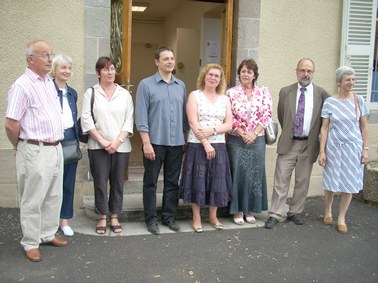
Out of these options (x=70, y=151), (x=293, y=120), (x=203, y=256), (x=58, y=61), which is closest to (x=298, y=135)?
(x=293, y=120)

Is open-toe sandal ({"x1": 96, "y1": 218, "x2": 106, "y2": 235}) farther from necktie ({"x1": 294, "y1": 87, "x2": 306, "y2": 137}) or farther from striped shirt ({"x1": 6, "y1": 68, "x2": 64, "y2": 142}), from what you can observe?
necktie ({"x1": 294, "y1": 87, "x2": 306, "y2": 137})

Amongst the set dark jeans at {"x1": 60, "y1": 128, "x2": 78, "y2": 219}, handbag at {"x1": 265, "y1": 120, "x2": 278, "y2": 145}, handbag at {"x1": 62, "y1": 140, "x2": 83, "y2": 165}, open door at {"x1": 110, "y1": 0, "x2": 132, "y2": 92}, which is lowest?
dark jeans at {"x1": 60, "y1": 128, "x2": 78, "y2": 219}

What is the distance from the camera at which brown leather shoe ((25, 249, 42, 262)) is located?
3.94 m

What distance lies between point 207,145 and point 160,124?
0.53 m

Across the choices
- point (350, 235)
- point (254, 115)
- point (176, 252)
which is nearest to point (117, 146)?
point (176, 252)

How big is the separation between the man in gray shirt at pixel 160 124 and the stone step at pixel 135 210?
31 cm

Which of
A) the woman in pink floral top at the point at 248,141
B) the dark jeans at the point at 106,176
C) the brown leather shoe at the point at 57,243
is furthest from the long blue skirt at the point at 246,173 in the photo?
the brown leather shoe at the point at 57,243

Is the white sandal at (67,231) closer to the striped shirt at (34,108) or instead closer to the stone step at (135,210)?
the stone step at (135,210)

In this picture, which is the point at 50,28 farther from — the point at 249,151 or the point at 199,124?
the point at 249,151

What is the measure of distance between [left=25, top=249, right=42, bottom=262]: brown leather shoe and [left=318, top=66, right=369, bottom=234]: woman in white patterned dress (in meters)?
3.07

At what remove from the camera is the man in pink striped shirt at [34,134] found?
381 centimetres

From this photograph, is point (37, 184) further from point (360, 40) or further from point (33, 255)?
point (360, 40)

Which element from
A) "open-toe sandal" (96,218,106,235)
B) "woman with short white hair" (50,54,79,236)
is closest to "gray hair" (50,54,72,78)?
"woman with short white hair" (50,54,79,236)

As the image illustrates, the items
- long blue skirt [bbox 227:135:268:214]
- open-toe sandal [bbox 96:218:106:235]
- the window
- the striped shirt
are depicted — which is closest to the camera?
the striped shirt
